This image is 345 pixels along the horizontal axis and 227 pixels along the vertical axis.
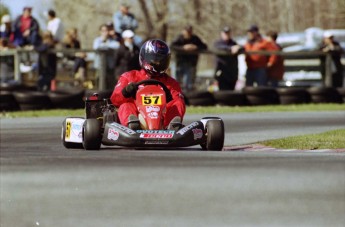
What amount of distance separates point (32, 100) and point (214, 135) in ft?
29.5

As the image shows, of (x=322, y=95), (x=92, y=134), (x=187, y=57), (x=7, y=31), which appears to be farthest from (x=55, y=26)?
(x=92, y=134)

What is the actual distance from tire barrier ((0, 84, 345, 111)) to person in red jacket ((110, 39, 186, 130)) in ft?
25.4

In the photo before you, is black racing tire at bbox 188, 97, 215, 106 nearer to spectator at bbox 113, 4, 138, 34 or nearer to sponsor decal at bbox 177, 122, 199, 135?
spectator at bbox 113, 4, 138, 34

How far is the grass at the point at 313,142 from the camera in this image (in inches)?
405

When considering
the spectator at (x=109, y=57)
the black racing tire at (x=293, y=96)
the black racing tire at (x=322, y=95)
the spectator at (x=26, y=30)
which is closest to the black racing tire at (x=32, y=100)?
the spectator at (x=109, y=57)

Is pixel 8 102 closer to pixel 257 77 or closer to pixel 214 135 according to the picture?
pixel 257 77

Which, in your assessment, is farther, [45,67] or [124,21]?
[124,21]

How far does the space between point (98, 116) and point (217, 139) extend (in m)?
1.27

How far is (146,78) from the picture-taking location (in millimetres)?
10469

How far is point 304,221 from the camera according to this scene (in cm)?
617

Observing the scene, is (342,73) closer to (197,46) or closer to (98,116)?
(197,46)

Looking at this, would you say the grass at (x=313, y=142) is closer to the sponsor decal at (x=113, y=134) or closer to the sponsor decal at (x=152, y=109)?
the sponsor decal at (x=152, y=109)

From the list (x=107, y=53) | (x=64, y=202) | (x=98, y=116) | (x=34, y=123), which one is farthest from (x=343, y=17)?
(x=64, y=202)

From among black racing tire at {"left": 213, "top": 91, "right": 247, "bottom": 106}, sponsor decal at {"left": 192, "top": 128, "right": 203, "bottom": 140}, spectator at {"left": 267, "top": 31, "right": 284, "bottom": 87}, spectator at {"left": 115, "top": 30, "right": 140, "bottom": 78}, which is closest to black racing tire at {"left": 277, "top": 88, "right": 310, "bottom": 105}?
spectator at {"left": 267, "top": 31, "right": 284, "bottom": 87}
